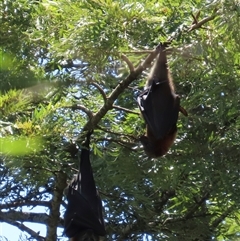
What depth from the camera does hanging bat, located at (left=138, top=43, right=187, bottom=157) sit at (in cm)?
426

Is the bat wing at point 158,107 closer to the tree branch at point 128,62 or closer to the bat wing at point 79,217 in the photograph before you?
the tree branch at point 128,62

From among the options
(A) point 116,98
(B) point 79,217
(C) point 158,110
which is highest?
(C) point 158,110

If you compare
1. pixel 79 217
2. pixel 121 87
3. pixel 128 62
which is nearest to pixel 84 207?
pixel 79 217

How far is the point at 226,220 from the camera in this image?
6531 millimetres

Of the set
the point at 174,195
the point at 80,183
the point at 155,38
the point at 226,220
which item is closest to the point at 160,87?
the point at 155,38

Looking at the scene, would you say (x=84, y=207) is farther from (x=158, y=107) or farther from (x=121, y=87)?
(x=121, y=87)

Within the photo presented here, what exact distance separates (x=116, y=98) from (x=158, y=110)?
555 millimetres

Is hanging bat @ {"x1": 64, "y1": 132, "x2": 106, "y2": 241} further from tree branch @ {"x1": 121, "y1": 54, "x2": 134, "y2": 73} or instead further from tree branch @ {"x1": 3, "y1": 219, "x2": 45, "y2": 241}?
tree branch @ {"x1": 121, "y1": 54, "x2": 134, "y2": 73}

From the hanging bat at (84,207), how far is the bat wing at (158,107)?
23.1 inches

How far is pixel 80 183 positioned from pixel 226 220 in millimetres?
2323

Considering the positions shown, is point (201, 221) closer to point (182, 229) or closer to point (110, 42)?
point (182, 229)

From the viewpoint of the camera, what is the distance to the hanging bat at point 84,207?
4.75m

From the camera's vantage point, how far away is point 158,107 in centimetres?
Result: 448

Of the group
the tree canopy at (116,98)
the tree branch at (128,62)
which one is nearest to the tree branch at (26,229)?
the tree canopy at (116,98)
